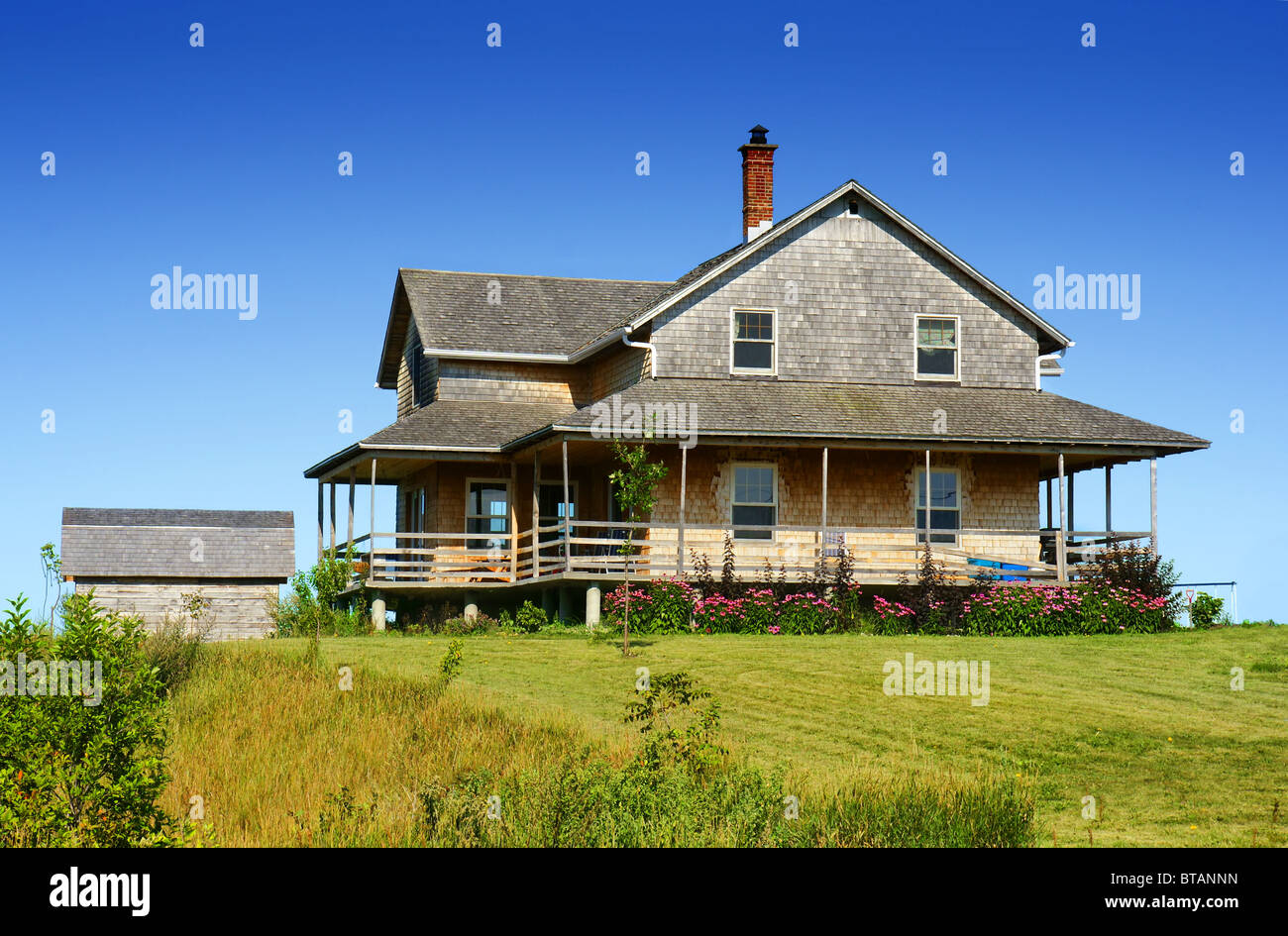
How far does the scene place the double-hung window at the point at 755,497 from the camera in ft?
98.1

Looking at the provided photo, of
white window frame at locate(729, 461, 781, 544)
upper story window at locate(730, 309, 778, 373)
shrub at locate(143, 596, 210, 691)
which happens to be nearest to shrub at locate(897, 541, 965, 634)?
white window frame at locate(729, 461, 781, 544)

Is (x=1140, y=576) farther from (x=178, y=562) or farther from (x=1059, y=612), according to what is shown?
(x=178, y=562)

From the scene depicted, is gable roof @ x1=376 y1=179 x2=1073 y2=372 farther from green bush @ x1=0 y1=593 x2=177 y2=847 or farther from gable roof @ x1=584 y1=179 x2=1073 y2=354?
green bush @ x1=0 y1=593 x2=177 y2=847

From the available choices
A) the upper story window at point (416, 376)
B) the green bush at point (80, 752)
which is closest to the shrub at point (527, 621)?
the upper story window at point (416, 376)

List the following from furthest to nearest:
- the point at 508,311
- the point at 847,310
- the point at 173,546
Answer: the point at 173,546 < the point at 508,311 < the point at 847,310

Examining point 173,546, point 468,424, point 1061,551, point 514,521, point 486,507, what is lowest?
point 173,546

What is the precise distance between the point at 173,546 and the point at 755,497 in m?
28.9

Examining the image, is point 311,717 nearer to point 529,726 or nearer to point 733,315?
point 529,726

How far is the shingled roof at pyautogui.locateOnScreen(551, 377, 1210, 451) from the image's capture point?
92.7 ft

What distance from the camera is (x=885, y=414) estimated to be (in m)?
29.7

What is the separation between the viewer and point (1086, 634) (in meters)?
27.3

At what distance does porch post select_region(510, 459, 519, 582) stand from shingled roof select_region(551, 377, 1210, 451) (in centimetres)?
316

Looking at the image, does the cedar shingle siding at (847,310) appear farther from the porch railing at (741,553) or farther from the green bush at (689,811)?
the green bush at (689,811)

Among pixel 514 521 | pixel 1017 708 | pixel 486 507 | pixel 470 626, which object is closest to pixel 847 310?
pixel 514 521
